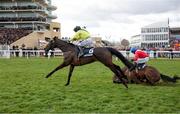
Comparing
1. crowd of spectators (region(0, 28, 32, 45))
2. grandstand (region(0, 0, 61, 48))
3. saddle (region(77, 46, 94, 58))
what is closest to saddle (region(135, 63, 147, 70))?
saddle (region(77, 46, 94, 58))

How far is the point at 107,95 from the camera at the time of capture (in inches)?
386

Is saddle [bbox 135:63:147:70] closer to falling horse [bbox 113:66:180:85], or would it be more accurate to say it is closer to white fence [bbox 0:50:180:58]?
falling horse [bbox 113:66:180:85]

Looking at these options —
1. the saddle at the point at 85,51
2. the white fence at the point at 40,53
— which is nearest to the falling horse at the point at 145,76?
the saddle at the point at 85,51

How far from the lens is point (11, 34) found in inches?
2601

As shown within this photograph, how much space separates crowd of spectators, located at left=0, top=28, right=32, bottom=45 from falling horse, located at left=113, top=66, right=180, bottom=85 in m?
51.7

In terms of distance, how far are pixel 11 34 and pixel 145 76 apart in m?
56.2

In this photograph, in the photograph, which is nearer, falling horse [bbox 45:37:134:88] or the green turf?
the green turf

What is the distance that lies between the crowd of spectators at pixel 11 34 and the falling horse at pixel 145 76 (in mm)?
51722

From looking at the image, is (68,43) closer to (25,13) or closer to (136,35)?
(25,13)

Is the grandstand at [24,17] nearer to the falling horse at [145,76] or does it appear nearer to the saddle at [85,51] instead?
the falling horse at [145,76]

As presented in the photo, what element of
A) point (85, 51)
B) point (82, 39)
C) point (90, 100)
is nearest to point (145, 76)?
point (85, 51)

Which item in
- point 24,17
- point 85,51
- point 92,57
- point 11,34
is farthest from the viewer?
point 24,17

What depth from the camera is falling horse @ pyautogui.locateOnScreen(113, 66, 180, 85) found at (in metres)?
12.2

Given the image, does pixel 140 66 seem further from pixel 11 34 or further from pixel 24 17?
pixel 24 17
